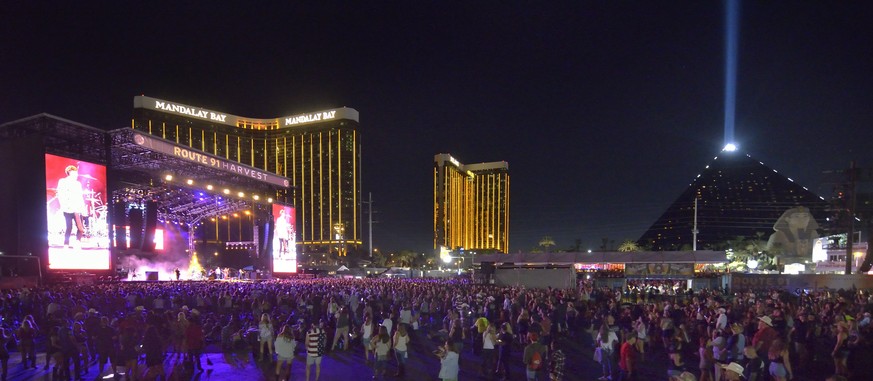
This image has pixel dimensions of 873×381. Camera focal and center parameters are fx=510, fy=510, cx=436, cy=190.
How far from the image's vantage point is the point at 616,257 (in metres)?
39.2

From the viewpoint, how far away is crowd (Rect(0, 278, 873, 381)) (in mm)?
8547

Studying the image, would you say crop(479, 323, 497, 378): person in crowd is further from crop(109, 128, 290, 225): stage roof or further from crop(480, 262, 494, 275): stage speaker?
crop(480, 262, 494, 275): stage speaker

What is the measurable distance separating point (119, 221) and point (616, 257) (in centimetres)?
3514

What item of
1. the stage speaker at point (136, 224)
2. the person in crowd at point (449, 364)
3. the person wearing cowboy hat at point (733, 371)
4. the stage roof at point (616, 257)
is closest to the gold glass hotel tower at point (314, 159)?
the stage roof at point (616, 257)

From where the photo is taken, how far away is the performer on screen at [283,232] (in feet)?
143

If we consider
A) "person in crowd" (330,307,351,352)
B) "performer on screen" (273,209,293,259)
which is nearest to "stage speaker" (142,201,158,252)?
"performer on screen" (273,209,293,259)

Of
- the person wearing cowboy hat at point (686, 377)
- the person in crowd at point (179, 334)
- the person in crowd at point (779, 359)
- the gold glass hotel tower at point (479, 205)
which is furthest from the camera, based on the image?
the gold glass hotel tower at point (479, 205)

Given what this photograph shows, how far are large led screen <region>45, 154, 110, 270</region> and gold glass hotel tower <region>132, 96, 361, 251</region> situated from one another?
9395 centimetres

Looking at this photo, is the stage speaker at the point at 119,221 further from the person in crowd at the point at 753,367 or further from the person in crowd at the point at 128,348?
the person in crowd at the point at 753,367

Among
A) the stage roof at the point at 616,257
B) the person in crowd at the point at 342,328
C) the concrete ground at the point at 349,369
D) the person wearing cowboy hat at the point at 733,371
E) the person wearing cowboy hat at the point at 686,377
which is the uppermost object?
the person wearing cowboy hat at the point at 686,377

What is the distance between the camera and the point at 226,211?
45.4 meters

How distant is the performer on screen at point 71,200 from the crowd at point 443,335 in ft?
20.9

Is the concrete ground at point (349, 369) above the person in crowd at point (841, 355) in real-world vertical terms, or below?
below

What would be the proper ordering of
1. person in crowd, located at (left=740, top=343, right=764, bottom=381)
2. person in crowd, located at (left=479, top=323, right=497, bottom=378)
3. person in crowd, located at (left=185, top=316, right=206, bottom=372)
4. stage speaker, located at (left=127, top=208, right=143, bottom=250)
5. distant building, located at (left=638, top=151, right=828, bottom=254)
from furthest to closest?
distant building, located at (left=638, top=151, right=828, bottom=254) < stage speaker, located at (left=127, top=208, right=143, bottom=250) < person in crowd, located at (left=185, top=316, right=206, bottom=372) < person in crowd, located at (left=479, top=323, right=497, bottom=378) < person in crowd, located at (left=740, top=343, right=764, bottom=381)
